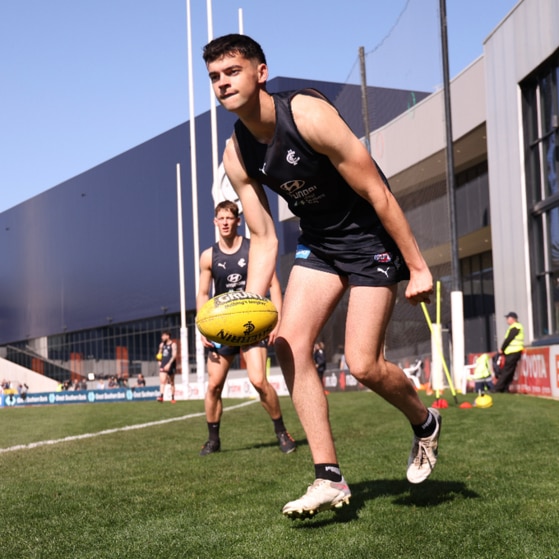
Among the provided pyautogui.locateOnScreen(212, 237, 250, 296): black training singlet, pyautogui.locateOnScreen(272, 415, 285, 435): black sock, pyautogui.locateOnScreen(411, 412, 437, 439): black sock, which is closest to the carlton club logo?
pyautogui.locateOnScreen(411, 412, 437, 439): black sock

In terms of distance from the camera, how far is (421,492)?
A: 4902mm

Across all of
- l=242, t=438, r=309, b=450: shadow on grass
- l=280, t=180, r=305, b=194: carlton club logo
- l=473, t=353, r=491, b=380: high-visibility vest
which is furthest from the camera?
l=473, t=353, r=491, b=380: high-visibility vest

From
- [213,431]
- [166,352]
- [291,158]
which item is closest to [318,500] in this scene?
[291,158]

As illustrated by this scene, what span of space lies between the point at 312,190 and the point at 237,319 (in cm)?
71

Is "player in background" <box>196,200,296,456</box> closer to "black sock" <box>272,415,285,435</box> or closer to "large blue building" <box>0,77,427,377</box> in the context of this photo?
"black sock" <box>272,415,285,435</box>

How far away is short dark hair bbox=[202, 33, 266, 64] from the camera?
3.98m

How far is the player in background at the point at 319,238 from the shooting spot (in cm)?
397

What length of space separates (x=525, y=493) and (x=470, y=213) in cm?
2496

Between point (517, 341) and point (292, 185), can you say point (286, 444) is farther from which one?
point (517, 341)

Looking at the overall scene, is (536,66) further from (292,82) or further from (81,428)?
(292,82)

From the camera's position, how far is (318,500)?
13.0 feet

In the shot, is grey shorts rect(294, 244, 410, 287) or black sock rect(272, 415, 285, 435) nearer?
grey shorts rect(294, 244, 410, 287)

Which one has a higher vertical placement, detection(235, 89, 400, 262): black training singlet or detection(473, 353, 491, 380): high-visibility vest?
detection(235, 89, 400, 262): black training singlet

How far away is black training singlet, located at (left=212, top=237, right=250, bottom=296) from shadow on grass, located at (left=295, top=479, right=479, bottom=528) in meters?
3.05
